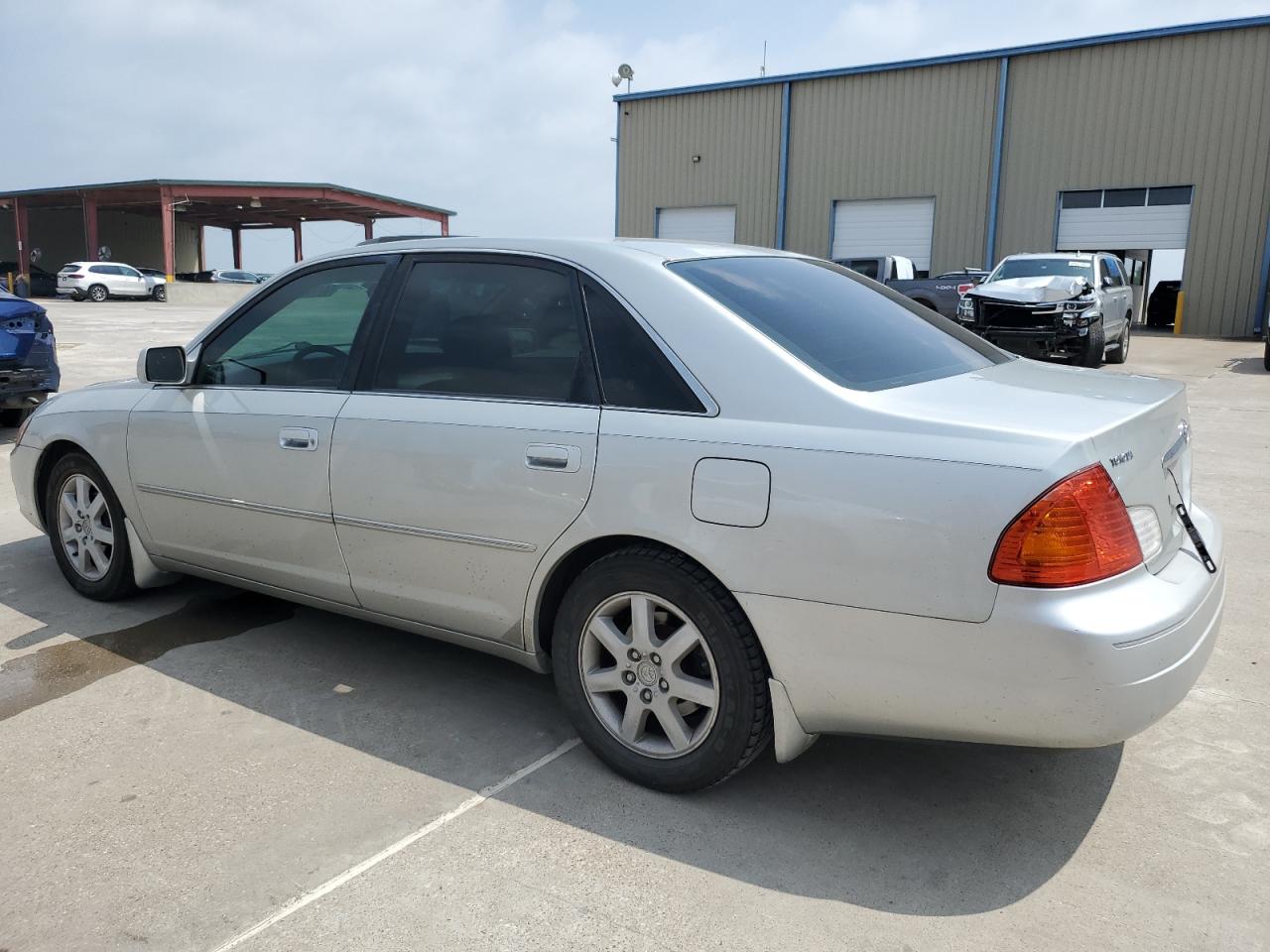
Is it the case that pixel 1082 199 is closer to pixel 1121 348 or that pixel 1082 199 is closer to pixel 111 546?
pixel 1121 348

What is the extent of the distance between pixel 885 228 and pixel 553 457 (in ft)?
87.1

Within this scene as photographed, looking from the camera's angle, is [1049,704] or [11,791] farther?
[11,791]

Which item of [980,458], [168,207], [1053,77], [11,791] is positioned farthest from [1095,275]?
[168,207]

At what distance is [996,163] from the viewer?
25562 millimetres

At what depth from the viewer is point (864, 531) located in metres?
2.37

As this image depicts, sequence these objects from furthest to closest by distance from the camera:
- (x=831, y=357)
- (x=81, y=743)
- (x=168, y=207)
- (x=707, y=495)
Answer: (x=168, y=207) → (x=81, y=743) → (x=831, y=357) → (x=707, y=495)

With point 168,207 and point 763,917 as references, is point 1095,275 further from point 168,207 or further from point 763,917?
point 168,207

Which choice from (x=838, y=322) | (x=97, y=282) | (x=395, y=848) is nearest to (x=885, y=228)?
(x=838, y=322)

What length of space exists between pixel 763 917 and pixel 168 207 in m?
45.8

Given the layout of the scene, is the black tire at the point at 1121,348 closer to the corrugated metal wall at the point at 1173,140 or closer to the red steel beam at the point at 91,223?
the corrugated metal wall at the point at 1173,140

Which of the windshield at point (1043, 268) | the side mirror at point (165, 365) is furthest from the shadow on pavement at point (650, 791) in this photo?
the windshield at point (1043, 268)

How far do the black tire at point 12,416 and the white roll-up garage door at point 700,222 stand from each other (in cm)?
2218

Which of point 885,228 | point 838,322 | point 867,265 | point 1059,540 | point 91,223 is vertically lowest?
point 1059,540

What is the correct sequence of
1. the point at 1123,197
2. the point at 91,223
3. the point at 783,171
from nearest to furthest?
the point at 1123,197 < the point at 783,171 < the point at 91,223
